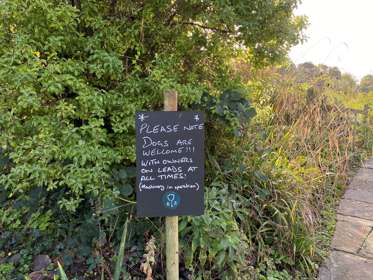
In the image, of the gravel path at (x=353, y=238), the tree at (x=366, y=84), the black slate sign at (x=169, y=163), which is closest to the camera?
the black slate sign at (x=169, y=163)

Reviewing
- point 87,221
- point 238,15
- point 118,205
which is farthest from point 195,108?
point 87,221

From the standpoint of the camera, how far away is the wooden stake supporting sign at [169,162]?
2.03 meters

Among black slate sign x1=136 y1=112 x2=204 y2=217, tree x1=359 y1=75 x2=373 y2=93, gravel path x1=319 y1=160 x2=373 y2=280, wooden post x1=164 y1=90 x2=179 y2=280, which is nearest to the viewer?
black slate sign x1=136 y1=112 x2=204 y2=217

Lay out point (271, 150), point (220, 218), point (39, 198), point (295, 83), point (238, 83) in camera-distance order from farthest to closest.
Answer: point (295, 83) → point (271, 150) → point (238, 83) → point (39, 198) → point (220, 218)

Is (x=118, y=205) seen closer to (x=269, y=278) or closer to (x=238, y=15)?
(x=269, y=278)

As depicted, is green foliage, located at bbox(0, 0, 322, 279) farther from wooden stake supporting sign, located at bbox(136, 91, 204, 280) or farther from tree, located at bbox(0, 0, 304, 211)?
wooden stake supporting sign, located at bbox(136, 91, 204, 280)

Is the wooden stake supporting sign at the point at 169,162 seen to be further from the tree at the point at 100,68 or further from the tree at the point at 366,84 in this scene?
the tree at the point at 366,84

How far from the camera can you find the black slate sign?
6.64ft

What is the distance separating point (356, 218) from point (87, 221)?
102 inches

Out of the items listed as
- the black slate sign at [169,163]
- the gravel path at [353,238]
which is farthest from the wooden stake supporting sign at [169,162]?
the gravel path at [353,238]

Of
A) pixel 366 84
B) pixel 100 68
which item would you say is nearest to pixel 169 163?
pixel 100 68

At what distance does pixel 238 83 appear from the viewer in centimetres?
294

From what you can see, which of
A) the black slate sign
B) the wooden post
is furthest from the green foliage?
the black slate sign

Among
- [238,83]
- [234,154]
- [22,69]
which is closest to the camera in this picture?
[22,69]
